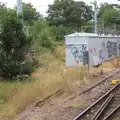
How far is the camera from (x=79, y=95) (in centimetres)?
1600

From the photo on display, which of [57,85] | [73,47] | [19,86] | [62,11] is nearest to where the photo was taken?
[19,86]

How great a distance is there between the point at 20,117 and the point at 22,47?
7031mm

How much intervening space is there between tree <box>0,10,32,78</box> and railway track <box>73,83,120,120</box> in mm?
4758

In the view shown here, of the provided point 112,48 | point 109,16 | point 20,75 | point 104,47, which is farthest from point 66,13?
point 20,75

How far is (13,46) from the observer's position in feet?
57.6

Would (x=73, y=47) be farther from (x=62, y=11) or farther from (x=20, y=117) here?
(x=62, y=11)

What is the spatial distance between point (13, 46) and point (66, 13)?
63932 millimetres

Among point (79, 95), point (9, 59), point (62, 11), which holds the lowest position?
point (79, 95)

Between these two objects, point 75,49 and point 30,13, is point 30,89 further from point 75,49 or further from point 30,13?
point 30,13

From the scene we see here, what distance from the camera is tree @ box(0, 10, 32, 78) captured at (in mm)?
17328

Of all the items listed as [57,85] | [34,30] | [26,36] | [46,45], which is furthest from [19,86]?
[34,30]

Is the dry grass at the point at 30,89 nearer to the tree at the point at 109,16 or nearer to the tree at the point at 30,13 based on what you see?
the tree at the point at 109,16

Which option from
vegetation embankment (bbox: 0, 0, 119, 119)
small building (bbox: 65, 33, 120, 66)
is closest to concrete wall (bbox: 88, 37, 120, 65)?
small building (bbox: 65, 33, 120, 66)

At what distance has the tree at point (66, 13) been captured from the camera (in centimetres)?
8000
